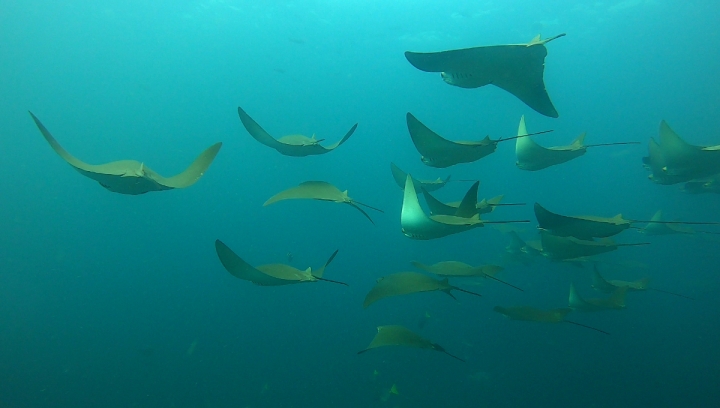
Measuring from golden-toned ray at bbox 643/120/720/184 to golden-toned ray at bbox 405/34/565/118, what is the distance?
1763mm

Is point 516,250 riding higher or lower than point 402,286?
lower

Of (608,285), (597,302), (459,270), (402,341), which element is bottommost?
(402,341)

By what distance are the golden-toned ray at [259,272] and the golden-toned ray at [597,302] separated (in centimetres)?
339

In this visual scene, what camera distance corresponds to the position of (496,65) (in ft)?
11.6

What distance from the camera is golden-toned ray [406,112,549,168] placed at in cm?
315

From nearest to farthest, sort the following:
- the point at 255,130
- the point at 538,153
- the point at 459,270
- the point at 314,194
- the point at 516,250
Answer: the point at 314,194 < the point at 255,130 < the point at 459,270 < the point at 538,153 < the point at 516,250

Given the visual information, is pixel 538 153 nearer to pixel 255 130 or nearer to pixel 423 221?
pixel 423 221

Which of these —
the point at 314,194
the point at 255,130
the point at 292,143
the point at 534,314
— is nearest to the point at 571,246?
the point at 534,314

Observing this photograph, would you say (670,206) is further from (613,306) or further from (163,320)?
(163,320)

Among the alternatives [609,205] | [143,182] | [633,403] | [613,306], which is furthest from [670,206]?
[143,182]

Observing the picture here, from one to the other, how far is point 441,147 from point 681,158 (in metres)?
3.57

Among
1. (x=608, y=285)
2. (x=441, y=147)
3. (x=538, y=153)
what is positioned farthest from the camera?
(x=608, y=285)

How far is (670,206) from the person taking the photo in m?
23.2

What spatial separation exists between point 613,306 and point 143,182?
18.5ft
